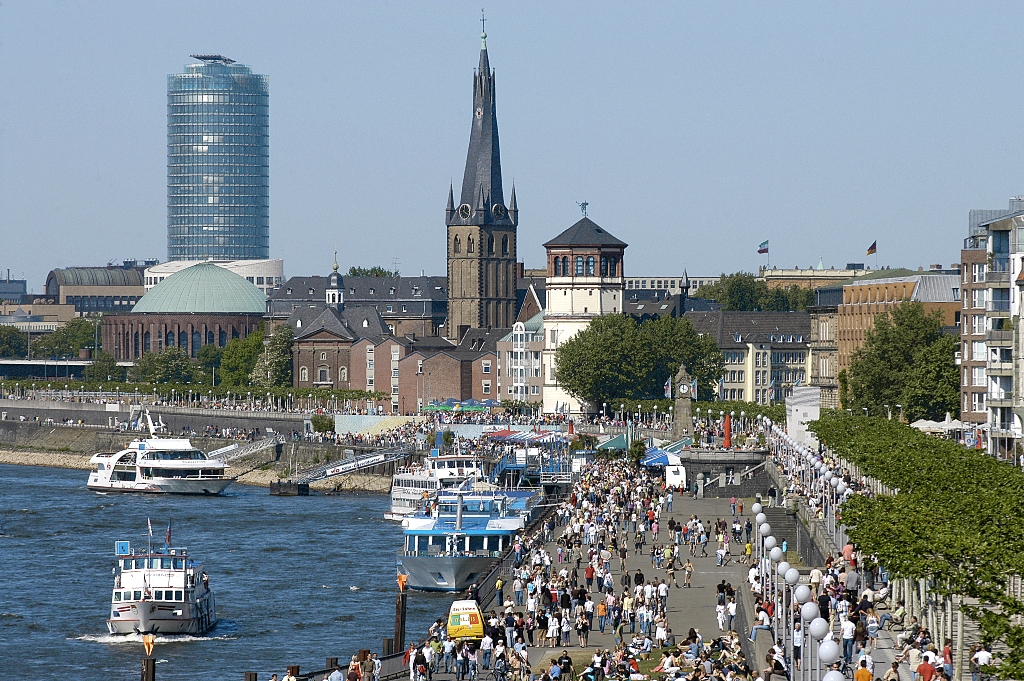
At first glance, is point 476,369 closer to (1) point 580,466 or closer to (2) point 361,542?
(1) point 580,466

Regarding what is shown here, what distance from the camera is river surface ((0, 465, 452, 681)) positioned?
2355 inches

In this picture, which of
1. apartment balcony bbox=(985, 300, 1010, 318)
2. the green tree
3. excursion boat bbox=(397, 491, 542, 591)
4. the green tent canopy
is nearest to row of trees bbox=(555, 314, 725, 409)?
the green tree

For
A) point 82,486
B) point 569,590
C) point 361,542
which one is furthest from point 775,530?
point 82,486

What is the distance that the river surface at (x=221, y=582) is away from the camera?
59.8 metres

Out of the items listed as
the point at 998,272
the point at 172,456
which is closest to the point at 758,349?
the point at 172,456

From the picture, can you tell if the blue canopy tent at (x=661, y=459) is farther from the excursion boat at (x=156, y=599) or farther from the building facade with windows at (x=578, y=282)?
the building facade with windows at (x=578, y=282)

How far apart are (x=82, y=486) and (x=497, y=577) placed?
3076 inches

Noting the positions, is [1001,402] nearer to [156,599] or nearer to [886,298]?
[156,599]

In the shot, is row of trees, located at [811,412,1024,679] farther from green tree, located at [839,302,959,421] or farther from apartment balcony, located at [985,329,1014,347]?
green tree, located at [839,302,959,421]

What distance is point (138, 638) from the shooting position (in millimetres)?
63188

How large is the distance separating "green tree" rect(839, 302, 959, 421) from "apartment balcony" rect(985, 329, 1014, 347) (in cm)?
1564

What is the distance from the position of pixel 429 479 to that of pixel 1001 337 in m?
32.4

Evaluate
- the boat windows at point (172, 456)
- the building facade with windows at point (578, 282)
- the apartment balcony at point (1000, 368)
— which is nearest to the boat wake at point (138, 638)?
the apartment balcony at point (1000, 368)

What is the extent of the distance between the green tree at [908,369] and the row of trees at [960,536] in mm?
50010
